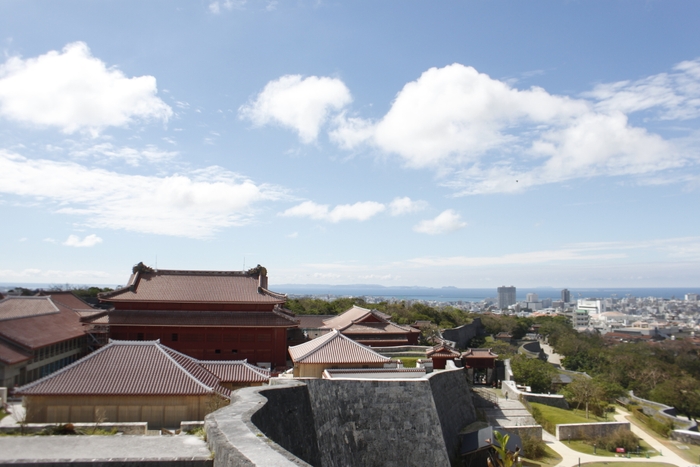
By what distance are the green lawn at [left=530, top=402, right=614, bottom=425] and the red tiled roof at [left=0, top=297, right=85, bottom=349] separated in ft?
94.8

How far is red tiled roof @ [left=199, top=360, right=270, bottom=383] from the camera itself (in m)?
21.4

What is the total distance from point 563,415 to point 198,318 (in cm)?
2295

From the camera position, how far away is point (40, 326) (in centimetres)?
2962

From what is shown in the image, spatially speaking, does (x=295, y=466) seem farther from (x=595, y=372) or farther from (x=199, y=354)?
(x=595, y=372)

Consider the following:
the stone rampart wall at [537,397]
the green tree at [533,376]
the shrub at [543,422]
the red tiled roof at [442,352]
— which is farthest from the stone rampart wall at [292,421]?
the green tree at [533,376]

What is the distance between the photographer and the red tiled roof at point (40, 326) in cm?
2595

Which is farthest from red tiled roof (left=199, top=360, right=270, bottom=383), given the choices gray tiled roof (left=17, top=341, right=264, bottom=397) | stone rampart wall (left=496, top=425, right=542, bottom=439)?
stone rampart wall (left=496, top=425, right=542, bottom=439)

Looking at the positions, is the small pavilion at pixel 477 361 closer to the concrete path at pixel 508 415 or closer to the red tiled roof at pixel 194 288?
the concrete path at pixel 508 415

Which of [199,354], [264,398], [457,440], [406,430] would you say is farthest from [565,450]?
[199,354]

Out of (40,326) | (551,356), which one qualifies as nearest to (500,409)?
(40,326)

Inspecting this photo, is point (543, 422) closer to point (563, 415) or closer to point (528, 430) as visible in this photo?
point (563, 415)

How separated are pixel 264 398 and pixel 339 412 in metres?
5.02

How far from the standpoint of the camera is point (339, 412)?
56.1 ft

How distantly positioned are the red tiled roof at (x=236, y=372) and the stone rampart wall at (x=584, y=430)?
635 inches
